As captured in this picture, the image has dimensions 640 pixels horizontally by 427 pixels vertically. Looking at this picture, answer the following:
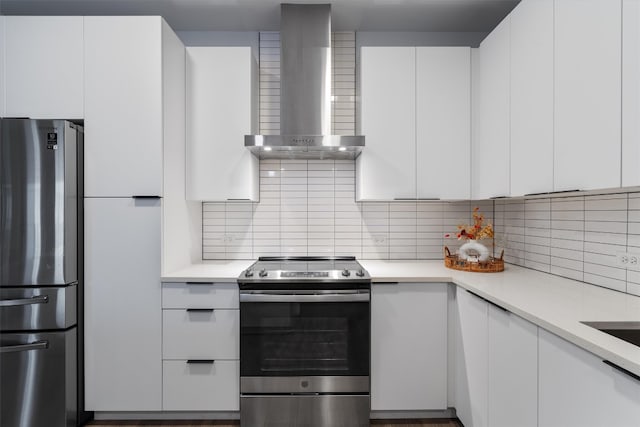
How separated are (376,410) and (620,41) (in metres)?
2.13

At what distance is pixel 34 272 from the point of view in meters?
1.90

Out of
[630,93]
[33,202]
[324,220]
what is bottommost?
[324,220]

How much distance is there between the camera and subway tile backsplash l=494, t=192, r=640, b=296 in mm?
1600

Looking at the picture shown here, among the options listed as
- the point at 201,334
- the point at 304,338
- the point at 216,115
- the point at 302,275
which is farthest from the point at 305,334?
the point at 216,115

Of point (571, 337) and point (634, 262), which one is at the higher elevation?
point (634, 262)

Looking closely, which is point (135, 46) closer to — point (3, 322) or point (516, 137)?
point (3, 322)

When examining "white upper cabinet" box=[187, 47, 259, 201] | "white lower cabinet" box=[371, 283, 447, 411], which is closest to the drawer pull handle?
"white lower cabinet" box=[371, 283, 447, 411]

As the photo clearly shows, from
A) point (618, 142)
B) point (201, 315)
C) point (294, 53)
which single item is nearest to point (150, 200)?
point (201, 315)

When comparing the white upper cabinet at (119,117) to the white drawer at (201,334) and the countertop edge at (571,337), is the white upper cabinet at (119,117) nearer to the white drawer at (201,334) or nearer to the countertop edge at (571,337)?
the white drawer at (201,334)

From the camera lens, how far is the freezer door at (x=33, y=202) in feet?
6.19

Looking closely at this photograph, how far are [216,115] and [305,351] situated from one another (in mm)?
1645

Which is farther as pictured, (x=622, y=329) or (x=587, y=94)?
(x=587, y=94)

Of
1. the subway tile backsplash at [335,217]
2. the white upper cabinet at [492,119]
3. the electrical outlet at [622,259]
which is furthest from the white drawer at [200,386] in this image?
the electrical outlet at [622,259]

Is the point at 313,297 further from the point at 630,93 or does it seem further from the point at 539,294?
the point at 630,93
